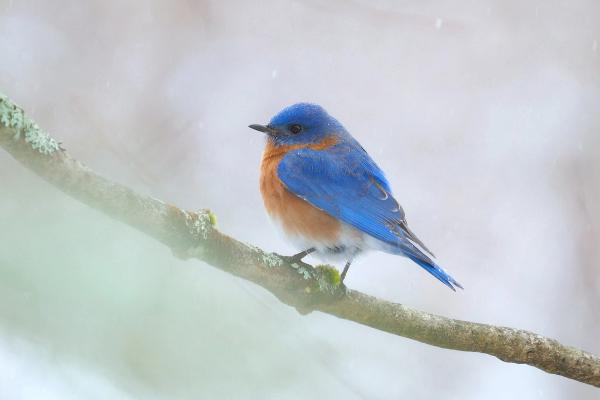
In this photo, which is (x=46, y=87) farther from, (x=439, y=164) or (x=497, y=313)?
(x=497, y=313)

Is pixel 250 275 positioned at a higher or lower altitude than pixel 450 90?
lower

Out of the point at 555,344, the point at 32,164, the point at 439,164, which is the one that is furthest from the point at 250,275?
the point at 439,164

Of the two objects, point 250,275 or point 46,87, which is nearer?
point 250,275

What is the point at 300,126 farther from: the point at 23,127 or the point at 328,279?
the point at 23,127

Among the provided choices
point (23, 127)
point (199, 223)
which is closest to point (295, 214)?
point (199, 223)

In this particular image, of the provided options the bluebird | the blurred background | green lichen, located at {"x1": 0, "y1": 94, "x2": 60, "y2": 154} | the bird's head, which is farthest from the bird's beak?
green lichen, located at {"x1": 0, "y1": 94, "x2": 60, "y2": 154}

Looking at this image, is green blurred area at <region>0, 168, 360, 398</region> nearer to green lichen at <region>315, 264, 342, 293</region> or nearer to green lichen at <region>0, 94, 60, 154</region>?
green lichen at <region>315, 264, 342, 293</region>

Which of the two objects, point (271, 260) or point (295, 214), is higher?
point (295, 214)
